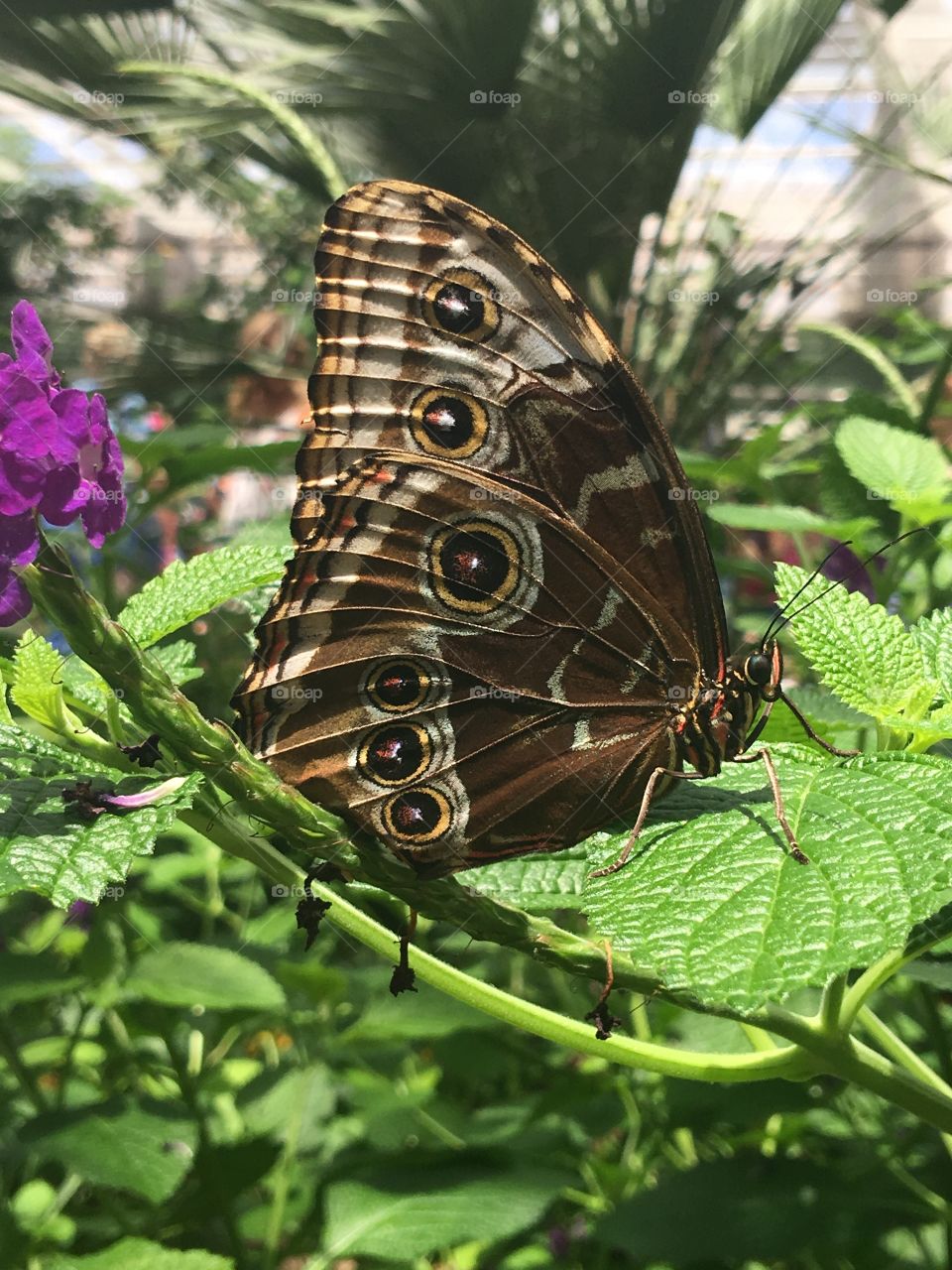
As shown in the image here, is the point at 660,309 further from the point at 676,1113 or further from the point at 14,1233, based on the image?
the point at 14,1233

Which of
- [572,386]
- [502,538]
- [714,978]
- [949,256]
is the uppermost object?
[949,256]

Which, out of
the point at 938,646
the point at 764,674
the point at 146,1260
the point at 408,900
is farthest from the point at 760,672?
the point at 146,1260

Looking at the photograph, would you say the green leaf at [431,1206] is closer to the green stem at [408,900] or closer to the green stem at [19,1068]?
the green stem at [19,1068]

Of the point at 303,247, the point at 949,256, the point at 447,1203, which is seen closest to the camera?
the point at 447,1203

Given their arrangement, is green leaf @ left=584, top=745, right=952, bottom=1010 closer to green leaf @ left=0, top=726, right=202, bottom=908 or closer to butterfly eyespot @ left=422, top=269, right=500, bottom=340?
green leaf @ left=0, top=726, right=202, bottom=908

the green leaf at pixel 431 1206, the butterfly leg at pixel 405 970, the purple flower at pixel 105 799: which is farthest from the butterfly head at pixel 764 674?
the green leaf at pixel 431 1206

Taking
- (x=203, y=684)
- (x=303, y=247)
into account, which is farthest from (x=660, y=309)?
(x=203, y=684)
